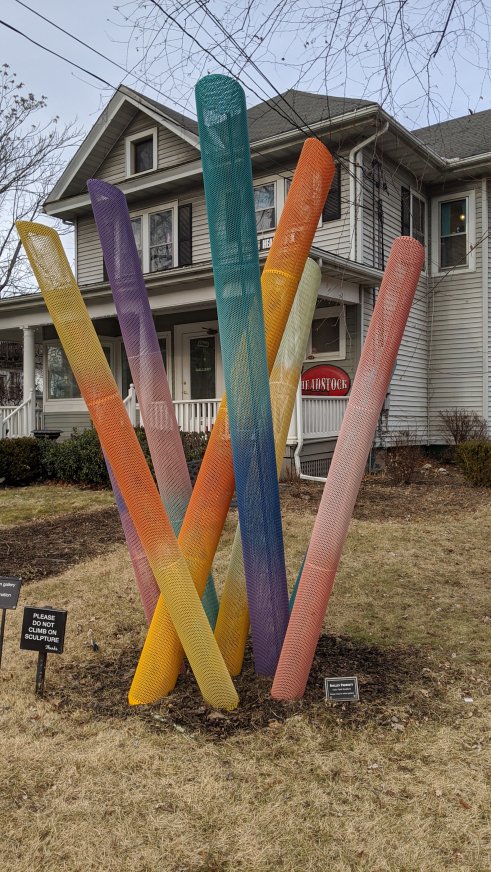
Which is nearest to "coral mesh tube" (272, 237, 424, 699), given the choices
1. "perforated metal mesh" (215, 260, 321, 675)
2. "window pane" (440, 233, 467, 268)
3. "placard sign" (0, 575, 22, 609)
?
"perforated metal mesh" (215, 260, 321, 675)

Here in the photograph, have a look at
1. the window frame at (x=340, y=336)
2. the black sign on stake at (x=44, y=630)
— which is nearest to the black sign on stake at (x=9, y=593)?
the black sign on stake at (x=44, y=630)

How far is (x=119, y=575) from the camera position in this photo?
6.23 metres

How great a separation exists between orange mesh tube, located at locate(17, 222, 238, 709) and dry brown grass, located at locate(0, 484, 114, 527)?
6.04 meters

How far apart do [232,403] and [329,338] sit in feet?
35.2

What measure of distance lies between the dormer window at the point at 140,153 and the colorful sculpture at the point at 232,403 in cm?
1367

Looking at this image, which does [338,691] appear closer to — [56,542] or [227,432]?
[227,432]

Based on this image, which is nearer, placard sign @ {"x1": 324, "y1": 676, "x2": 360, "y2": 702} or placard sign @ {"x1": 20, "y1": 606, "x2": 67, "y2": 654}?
placard sign @ {"x1": 324, "y1": 676, "x2": 360, "y2": 702}

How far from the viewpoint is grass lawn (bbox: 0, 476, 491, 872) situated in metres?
2.36

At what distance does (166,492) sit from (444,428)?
12.4 metres

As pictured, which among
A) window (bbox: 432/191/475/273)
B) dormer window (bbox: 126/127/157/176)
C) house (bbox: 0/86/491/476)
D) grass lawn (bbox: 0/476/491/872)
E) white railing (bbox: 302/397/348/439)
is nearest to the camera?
grass lawn (bbox: 0/476/491/872)

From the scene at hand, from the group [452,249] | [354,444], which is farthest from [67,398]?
[354,444]

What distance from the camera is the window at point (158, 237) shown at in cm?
1566

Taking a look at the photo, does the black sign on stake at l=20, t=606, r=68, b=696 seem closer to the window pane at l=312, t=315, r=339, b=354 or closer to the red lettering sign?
the red lettering sign

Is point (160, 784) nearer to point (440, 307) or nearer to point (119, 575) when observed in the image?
point (119, 575)
